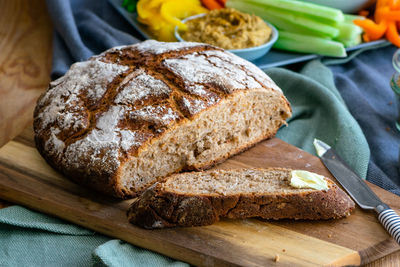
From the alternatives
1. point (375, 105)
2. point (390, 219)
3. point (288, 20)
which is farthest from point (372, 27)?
point (390, 219)

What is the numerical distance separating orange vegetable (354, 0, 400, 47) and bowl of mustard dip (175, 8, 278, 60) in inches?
41.1

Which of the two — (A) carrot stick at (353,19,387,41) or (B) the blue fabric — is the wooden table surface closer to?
(B) the blue fabric

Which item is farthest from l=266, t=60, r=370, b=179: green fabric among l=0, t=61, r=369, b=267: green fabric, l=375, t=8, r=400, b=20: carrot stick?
l=375, t=8, r=400, b=20: carrot stick

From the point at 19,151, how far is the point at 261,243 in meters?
1.67

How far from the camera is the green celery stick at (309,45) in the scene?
4.43 m

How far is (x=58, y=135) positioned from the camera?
9.29 ft

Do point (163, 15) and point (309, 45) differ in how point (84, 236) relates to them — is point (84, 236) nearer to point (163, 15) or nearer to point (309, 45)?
point (163, 15)

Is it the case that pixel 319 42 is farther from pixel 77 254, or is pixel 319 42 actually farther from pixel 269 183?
pixel 77 254

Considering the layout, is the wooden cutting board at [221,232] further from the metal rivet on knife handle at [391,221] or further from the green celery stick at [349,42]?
the green celery stick at [349,42]

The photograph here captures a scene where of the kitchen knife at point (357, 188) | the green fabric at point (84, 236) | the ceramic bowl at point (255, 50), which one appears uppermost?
the ceramic bowl at point (255, 50)

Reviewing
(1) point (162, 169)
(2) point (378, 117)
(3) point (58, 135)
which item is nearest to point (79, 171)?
(3) point (58, 135)

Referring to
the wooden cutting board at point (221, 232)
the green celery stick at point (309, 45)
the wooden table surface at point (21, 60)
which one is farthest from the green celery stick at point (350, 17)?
the wooden table surface at point (21, 60)

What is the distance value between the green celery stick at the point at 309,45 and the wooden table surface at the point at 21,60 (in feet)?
7.45

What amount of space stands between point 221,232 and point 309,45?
2608mm
